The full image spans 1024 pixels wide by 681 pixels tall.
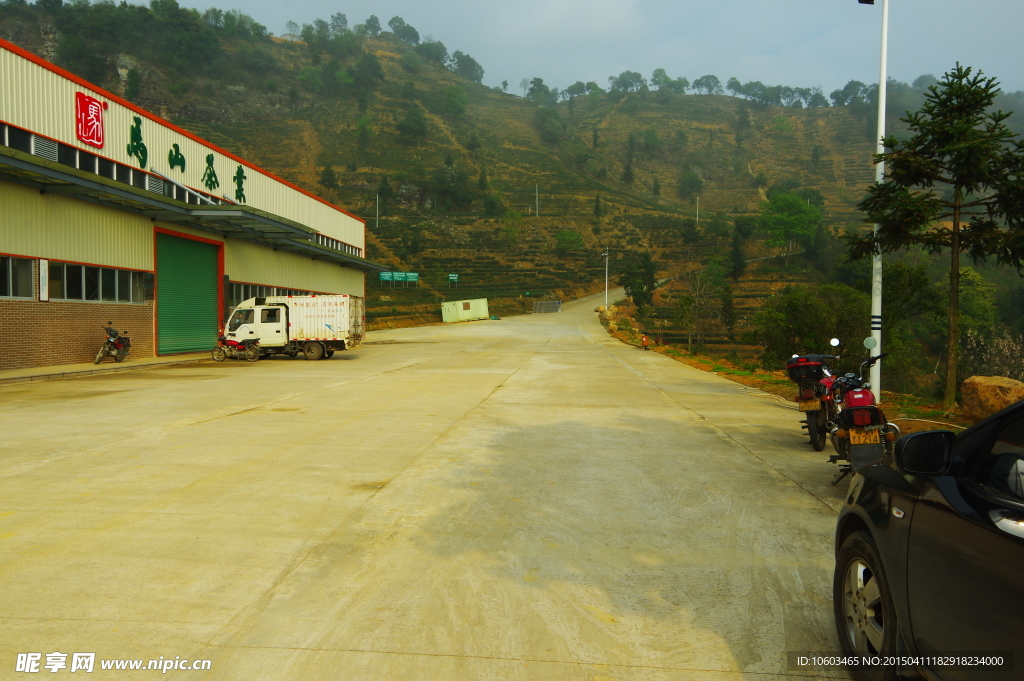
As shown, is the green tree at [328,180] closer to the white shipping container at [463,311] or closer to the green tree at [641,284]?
the white shipping container at [463,311]

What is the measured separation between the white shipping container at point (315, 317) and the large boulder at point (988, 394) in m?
20.0

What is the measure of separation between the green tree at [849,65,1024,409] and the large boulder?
1895 millimetres

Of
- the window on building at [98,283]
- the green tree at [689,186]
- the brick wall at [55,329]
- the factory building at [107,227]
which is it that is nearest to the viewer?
the brick wall at [55,329]

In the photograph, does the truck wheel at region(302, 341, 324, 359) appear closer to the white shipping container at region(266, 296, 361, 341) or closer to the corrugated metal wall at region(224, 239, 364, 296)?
the white shipping container at region(266, 296, 361, 341)

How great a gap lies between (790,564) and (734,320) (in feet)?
190

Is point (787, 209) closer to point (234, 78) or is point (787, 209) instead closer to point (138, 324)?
point (138, 324)

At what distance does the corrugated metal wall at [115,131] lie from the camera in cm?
1880

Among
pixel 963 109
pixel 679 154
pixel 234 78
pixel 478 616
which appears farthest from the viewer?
pixel 679 154

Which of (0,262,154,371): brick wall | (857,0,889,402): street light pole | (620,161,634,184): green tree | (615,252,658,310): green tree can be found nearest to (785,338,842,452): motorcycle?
(857,0,889,402): street light pole

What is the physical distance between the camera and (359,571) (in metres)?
4.43

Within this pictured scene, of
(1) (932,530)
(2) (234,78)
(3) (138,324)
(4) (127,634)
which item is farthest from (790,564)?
(2) (234,78)

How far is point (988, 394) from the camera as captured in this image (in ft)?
33.2

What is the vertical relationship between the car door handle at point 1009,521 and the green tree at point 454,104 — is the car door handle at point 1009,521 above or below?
below

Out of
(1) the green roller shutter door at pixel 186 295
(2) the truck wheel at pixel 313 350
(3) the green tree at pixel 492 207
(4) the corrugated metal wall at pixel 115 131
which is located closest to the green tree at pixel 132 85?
(3) the green tree at pixel 492 207
